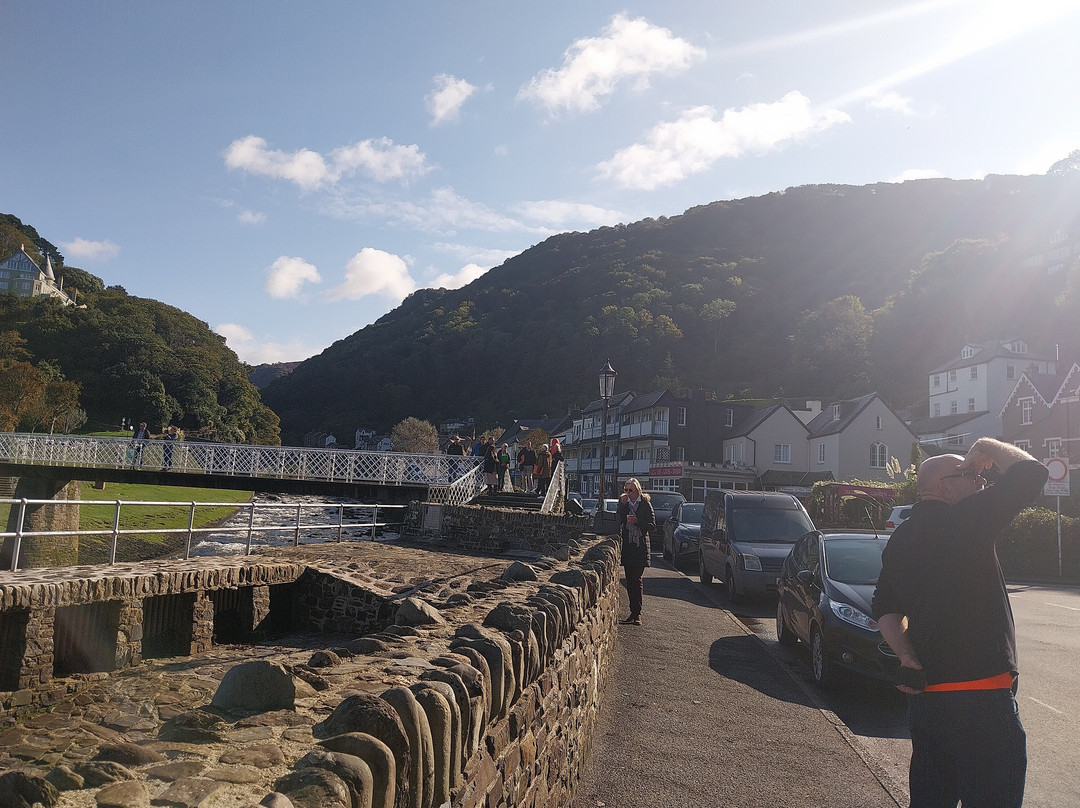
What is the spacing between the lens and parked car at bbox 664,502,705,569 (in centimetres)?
2091

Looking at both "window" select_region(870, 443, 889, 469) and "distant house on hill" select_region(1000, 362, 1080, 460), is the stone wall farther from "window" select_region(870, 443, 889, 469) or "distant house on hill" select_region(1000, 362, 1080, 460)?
"window" select_region(870, 443, 889, 469)

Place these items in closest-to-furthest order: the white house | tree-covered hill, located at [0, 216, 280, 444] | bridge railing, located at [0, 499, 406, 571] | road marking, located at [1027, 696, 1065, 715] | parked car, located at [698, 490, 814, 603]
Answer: road marking, located at [1027, 696, 1065, 715]
bridge railing, located at [0, 499, 406, 571]
parked car, located at [698, 490, 814, 603]
the white house
tree-covered hill, located at [0, 216, 280, 444]

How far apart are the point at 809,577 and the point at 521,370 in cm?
11423

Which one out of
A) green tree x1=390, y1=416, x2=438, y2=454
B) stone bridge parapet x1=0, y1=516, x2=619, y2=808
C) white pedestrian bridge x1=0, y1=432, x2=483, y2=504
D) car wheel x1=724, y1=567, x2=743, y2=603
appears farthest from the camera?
green tree x1=390, y1=416, x2=438, y2=454

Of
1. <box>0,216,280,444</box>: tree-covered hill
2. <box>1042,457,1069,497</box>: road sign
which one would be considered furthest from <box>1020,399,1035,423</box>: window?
<box>0,216,280,444</box>: tree-covered hill

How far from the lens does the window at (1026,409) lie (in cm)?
5150

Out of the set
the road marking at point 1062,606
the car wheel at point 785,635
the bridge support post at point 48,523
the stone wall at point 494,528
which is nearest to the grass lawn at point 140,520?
the bridge support post at point 48,523

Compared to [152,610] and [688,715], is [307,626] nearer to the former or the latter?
[152,610]

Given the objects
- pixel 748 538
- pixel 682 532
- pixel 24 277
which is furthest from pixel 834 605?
pixel 24 277

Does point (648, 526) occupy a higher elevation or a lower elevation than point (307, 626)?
higher

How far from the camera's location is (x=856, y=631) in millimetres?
7961

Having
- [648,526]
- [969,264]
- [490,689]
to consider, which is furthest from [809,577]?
[969,264]

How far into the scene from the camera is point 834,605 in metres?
8.35

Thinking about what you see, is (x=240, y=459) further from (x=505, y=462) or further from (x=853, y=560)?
(x=853, y=560)
